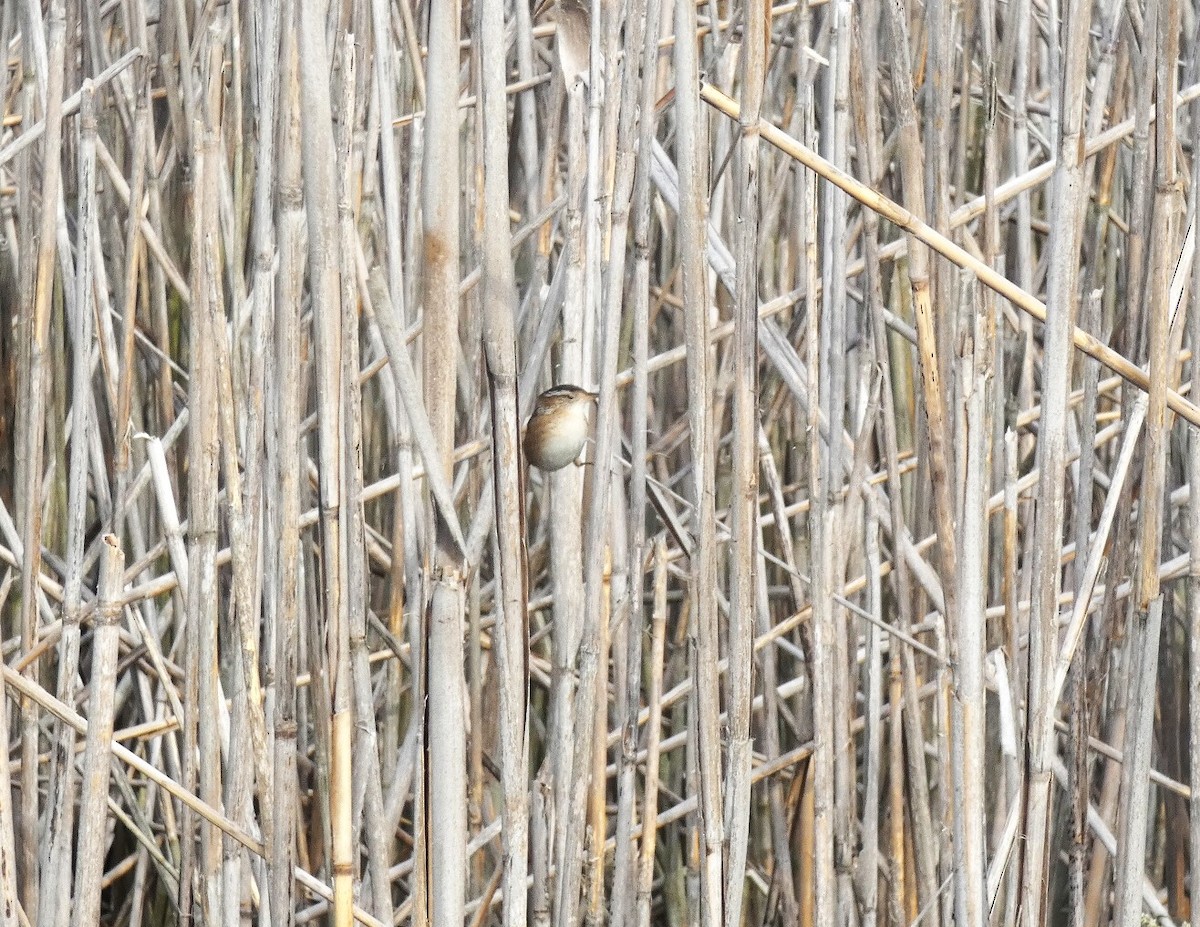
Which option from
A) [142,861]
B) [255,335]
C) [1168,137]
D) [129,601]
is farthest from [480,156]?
[142,861]

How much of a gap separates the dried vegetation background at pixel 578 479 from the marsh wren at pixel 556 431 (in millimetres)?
20

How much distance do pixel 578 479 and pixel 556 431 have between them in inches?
1.7

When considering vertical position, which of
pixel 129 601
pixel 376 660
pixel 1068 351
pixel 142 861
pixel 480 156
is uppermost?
pixel 480 156

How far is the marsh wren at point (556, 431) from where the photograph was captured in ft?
2.26

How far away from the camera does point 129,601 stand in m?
1.10

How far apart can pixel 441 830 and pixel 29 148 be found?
0.75 metres

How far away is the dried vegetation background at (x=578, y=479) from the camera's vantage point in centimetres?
63

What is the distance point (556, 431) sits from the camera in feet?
2.29

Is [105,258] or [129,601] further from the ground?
[105,258]

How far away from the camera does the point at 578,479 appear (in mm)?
731

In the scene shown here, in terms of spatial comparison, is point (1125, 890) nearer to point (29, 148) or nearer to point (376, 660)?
point (376, 660)

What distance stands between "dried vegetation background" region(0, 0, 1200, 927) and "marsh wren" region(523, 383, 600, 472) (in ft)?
0.07

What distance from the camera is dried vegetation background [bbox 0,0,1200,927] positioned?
0.63 m

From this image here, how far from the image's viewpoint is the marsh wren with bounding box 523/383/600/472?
2.26ft
